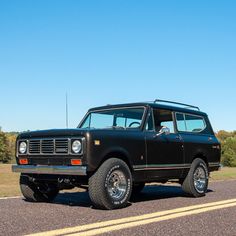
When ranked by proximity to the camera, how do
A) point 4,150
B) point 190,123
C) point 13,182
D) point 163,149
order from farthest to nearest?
point 4,150
point 13,182
point 190,123
point 163,149

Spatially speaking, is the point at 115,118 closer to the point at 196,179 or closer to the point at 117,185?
the point at 117,185

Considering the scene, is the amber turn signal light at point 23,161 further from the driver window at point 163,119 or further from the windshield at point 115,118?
the driver window at point 163,119

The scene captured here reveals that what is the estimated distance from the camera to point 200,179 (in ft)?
30.9

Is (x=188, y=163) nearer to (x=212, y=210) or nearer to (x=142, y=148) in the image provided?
(x=142, y=148)

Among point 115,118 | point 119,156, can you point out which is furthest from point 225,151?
point 119,156

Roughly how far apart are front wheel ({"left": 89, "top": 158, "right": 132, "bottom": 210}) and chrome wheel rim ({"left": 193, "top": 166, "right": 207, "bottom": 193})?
2.36 metres

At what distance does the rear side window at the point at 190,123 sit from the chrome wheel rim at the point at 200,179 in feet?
2.98

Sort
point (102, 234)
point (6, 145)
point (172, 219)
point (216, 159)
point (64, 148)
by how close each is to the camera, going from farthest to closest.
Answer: point (6, 145), point (216, 159), point (64, 148), point (172, 219), point (102, 234)

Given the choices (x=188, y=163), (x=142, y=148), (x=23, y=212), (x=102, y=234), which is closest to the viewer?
(x=102, y=234)

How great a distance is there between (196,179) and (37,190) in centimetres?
346

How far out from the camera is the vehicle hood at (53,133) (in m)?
6.97

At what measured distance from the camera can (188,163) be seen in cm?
913

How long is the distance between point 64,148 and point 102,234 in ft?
7.88

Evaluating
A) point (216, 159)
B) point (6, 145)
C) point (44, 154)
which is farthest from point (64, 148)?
point (6, 145)
